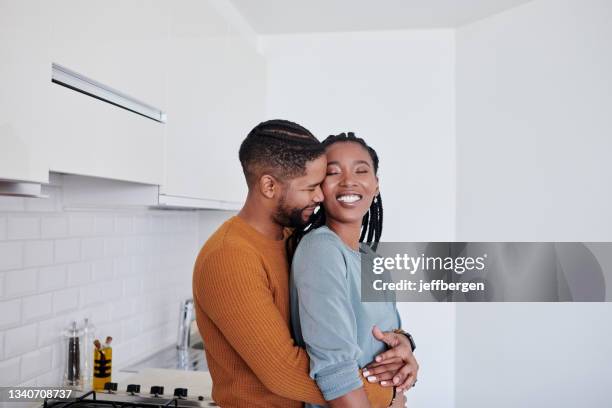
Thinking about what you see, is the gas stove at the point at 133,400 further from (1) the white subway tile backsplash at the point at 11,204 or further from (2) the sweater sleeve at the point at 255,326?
(2) the sweater sleeve at the point at 255,326

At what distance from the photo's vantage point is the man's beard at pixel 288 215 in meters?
1.19

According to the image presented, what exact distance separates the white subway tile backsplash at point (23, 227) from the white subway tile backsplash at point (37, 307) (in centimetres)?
19

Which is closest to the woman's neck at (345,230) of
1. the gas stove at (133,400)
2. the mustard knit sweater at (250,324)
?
the mustard knit sweater at (250,324)

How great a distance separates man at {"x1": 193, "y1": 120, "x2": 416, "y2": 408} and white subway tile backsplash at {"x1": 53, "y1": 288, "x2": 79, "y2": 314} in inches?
29.7

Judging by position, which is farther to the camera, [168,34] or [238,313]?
[168,34]

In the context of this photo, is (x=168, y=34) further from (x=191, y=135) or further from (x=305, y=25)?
(x=305, y=25)

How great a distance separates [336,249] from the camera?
113 cm

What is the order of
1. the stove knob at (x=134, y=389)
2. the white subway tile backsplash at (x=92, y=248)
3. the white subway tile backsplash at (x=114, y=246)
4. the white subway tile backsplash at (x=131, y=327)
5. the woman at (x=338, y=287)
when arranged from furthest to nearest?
the white subway tile backsplash at (x=131, y=327)
the white subway tile backsplash at (x=114, y=246)
the white subway tile backsplash at (x=92, y=248)
the stove knob at (x=134, y=389)
the woman at (x=338, y=287)

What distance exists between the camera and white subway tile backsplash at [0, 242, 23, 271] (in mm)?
1500

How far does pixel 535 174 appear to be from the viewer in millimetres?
2453

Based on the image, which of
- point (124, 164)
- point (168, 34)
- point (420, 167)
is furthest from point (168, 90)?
point (420, 167)

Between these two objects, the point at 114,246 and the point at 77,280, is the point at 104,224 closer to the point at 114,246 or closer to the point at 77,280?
the point at 114,246

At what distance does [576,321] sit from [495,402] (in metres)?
0.64

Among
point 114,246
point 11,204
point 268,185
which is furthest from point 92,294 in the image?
point 268,185
